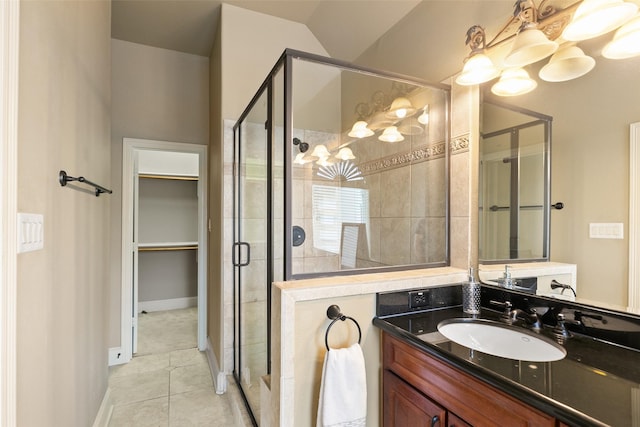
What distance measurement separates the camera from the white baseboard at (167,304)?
4.43 m

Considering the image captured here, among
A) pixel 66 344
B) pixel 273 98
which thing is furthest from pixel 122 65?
pixel 66 344

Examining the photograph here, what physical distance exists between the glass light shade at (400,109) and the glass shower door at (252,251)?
83 centimetres

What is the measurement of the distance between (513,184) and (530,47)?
58 cm

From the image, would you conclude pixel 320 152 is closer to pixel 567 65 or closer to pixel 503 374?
pixel 567 65

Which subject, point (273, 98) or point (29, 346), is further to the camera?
point (273, 98)

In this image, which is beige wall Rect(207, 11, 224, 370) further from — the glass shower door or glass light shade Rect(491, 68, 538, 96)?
glass light shade Rect(491, 68, 538, 96)

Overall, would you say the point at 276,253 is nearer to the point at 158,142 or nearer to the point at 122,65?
the point at 158,142

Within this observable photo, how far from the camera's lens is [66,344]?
135cm

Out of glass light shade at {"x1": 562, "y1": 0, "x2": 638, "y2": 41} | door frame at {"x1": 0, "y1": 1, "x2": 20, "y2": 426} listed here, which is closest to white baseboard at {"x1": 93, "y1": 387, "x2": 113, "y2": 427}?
door frame at {"x1": 0, "y1": 1, "x2": 20, "y2": 426}

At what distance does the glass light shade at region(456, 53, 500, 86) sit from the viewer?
1.39 metres

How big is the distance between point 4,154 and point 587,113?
1.85m

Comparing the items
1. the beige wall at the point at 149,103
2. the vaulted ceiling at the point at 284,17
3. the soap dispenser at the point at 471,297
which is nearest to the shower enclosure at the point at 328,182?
the soap dispenser at the point at 471,297

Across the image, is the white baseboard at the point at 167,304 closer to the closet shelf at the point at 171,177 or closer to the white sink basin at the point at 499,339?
the closet shelf at the point at 171,177

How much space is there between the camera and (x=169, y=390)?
8.25 ft
